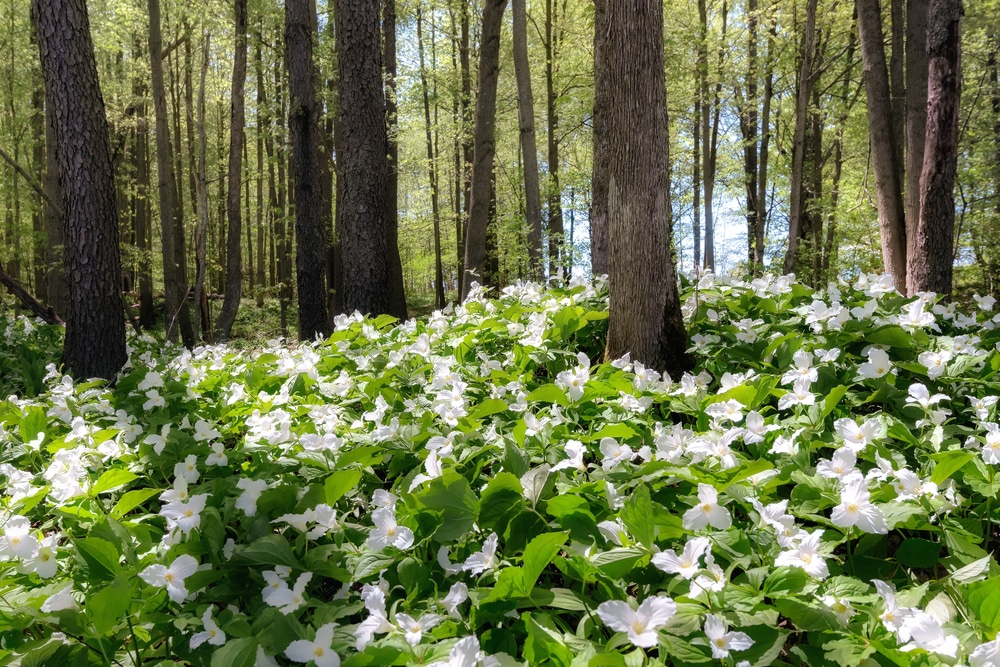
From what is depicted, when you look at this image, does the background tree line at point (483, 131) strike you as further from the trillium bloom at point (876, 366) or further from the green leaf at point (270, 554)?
the green leaf at point (270, 554)

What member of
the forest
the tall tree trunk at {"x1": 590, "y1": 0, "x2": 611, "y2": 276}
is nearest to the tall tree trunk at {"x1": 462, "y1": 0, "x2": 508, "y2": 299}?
the forest

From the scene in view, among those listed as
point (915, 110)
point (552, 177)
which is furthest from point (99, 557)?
point (552, 177)

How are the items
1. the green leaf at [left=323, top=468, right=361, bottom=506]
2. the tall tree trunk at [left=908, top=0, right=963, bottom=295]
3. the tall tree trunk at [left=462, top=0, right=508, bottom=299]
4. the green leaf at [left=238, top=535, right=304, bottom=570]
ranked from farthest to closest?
1. the tall tree trunk at [left=462, top=0, right=508, bottom=299]
2. the tall tree trunk at [left=908, top=0, right=963, bottom=295]
3. the green leaf at [left=323, top=468, right=361, bottom=506]
4. the green leaf at [left=238, top=535, right=304, bottom=570]

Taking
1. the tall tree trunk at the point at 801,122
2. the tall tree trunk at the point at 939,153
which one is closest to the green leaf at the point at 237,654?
the tall tree trunk at the point at 939,153

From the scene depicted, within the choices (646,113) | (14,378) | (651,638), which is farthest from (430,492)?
(14,378)

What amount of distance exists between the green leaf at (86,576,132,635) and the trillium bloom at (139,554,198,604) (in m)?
0.10

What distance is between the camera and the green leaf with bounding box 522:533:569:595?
1249mm

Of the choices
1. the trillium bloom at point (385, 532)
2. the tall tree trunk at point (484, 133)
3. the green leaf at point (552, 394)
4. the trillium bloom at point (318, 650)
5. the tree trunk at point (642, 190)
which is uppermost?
the tall tree trunk at point (484, 133)

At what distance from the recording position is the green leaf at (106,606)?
123cm

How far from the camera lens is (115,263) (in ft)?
16.9

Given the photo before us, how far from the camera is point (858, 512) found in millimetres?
1309

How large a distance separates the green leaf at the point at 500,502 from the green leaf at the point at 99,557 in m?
0.88

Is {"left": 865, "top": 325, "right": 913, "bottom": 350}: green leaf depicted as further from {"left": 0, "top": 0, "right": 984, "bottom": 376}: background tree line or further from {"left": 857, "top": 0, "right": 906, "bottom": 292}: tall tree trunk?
{"left": 857, "top": 0, "right": 906, "bottom": 292}: tall tree trunk

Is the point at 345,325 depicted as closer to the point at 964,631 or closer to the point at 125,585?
the point at 125,585
